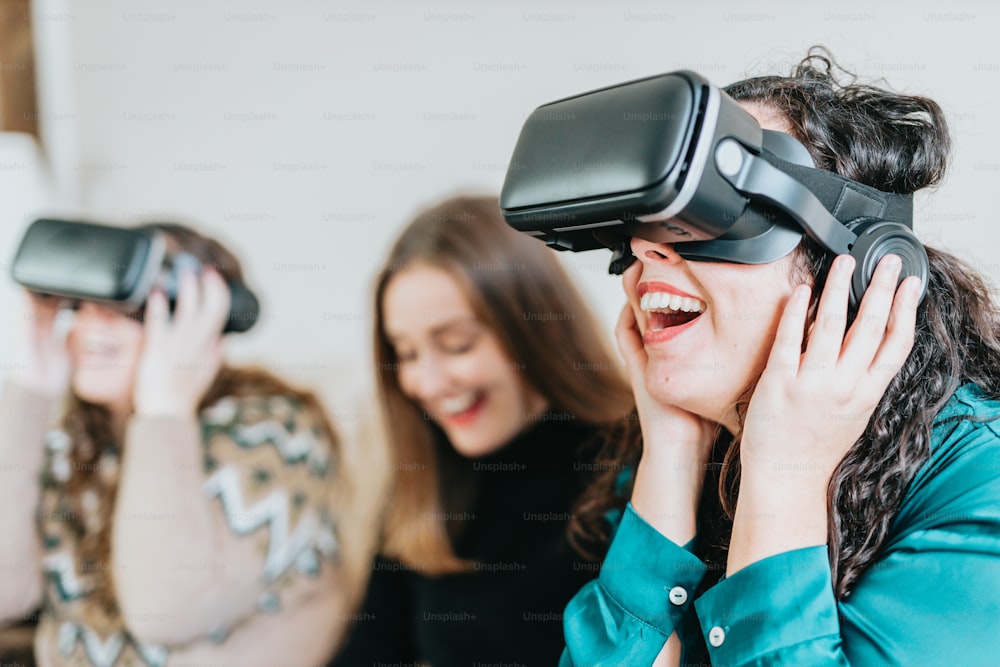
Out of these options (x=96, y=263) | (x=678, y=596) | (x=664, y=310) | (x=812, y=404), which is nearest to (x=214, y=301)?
(x=96, y=263)

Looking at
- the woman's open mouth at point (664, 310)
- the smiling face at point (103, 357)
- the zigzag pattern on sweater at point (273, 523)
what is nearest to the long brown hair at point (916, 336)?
the woman's open mouth at point (664, 310)

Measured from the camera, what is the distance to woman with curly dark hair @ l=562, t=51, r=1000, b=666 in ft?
2.45

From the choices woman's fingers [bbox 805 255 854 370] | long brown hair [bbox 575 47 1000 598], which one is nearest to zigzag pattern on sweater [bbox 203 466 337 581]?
long brown hair [bbox 575 47 1000 598]

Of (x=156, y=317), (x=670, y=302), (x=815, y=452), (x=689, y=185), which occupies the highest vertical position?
(x=689, y=185)

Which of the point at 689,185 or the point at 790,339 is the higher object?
the point at 689,185

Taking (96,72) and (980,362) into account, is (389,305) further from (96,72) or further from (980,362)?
(980,362)

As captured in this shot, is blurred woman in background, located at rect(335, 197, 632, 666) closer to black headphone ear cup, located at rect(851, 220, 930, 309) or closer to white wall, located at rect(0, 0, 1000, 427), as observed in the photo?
white wall, located at rect(0, 0, 1000, 427)

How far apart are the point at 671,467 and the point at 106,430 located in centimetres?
118

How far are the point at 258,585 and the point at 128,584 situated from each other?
25cm

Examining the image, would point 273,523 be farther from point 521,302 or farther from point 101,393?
point 521,302

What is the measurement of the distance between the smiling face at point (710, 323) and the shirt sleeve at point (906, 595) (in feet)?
0.67

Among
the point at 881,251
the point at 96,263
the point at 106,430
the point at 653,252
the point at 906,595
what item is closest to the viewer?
the point at 906,595

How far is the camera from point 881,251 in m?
0.84

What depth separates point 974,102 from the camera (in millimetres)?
1328
